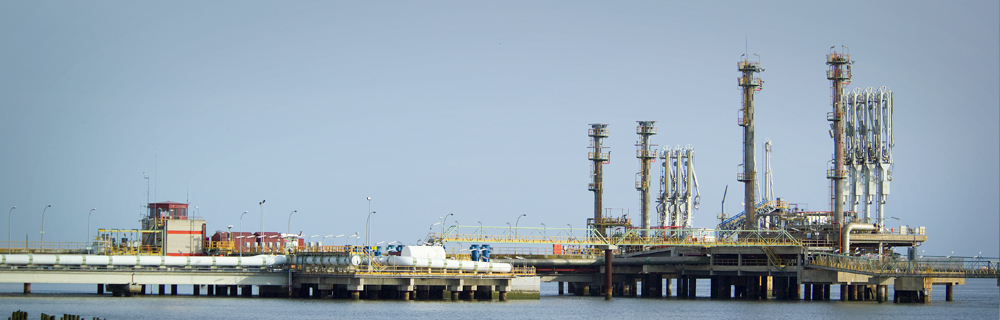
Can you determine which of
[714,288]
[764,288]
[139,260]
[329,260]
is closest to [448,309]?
[329,260]

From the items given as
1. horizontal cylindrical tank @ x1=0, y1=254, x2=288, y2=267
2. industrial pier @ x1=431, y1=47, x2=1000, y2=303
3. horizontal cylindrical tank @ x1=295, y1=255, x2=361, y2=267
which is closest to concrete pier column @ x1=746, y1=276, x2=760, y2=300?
industrial pier @ x1=431, y1=47, x2=1000, y2=303

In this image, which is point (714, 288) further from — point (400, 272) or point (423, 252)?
point (400, 272)

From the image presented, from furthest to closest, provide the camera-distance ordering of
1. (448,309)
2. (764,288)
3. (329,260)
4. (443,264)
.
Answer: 1. (764,288)
2. (443,264)
3. (329,260)
4. (448,309)

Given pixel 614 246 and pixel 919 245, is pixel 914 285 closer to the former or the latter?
pixel 919 245

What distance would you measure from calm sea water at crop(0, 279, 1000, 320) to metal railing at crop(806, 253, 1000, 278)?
9.89ft

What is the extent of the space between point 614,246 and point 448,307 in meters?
30.9

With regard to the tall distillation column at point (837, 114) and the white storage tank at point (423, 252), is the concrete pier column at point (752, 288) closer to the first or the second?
the tall distillation column at point (837, 114)

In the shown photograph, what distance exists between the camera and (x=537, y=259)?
127875 millimetres

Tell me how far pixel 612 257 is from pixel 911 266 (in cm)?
3087

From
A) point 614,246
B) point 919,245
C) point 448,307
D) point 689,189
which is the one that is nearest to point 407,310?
point 448,307

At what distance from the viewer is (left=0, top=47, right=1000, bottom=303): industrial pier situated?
325 ft

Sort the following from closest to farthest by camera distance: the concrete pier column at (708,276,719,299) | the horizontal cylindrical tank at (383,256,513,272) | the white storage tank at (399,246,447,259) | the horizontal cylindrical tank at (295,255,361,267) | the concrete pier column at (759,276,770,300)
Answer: the horizontal cylindrical tank at (295,255,361,267), the horizontal cylindrical tank at (383,256,513,272), the white storage tank at (399,246,447,259), the concrete pier column at (759,276,770,300), the concrete pier column at (708,276,719,299)

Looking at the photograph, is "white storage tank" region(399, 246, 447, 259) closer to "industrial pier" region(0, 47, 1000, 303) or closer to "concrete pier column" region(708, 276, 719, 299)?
"industrial pier" region(0, 47, 1000, 303)

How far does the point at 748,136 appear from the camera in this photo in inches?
4943
